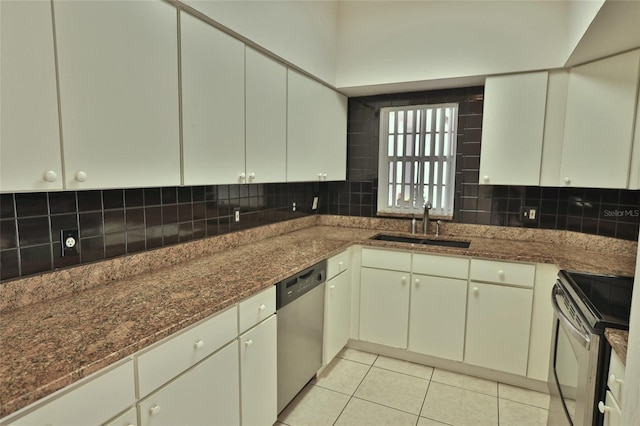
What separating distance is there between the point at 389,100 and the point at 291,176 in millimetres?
1304

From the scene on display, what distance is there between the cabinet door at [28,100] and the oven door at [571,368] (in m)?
1.98

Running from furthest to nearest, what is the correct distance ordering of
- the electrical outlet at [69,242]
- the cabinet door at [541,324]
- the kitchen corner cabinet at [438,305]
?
the kitchen corner cabinet at [438,305] < the cabinet door at [541,324] < the electrical outlet at [69,242]

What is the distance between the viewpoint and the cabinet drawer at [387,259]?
2596mm

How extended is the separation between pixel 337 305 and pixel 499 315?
1.10 metres

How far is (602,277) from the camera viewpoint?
1.83 m

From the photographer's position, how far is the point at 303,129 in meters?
2.57

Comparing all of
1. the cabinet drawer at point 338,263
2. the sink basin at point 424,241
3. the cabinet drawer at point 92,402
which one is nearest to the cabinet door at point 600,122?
the sink basin at point 424,241

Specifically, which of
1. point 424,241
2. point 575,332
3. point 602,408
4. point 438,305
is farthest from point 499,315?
point 602,408

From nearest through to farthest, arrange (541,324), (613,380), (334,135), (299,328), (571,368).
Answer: (613,380) < (571,368) < (299,328) < (541,324) < (334,135)

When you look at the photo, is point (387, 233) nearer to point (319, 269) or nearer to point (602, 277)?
point (319, 269)

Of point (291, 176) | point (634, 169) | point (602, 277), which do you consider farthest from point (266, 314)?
point (634, 169)

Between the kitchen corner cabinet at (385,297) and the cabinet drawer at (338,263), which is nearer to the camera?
the cabinet drawer at (338,263)

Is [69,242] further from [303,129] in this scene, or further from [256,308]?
[303,129]

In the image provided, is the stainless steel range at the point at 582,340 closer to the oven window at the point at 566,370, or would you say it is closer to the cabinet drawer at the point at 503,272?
the oven window at the point at 566,370
